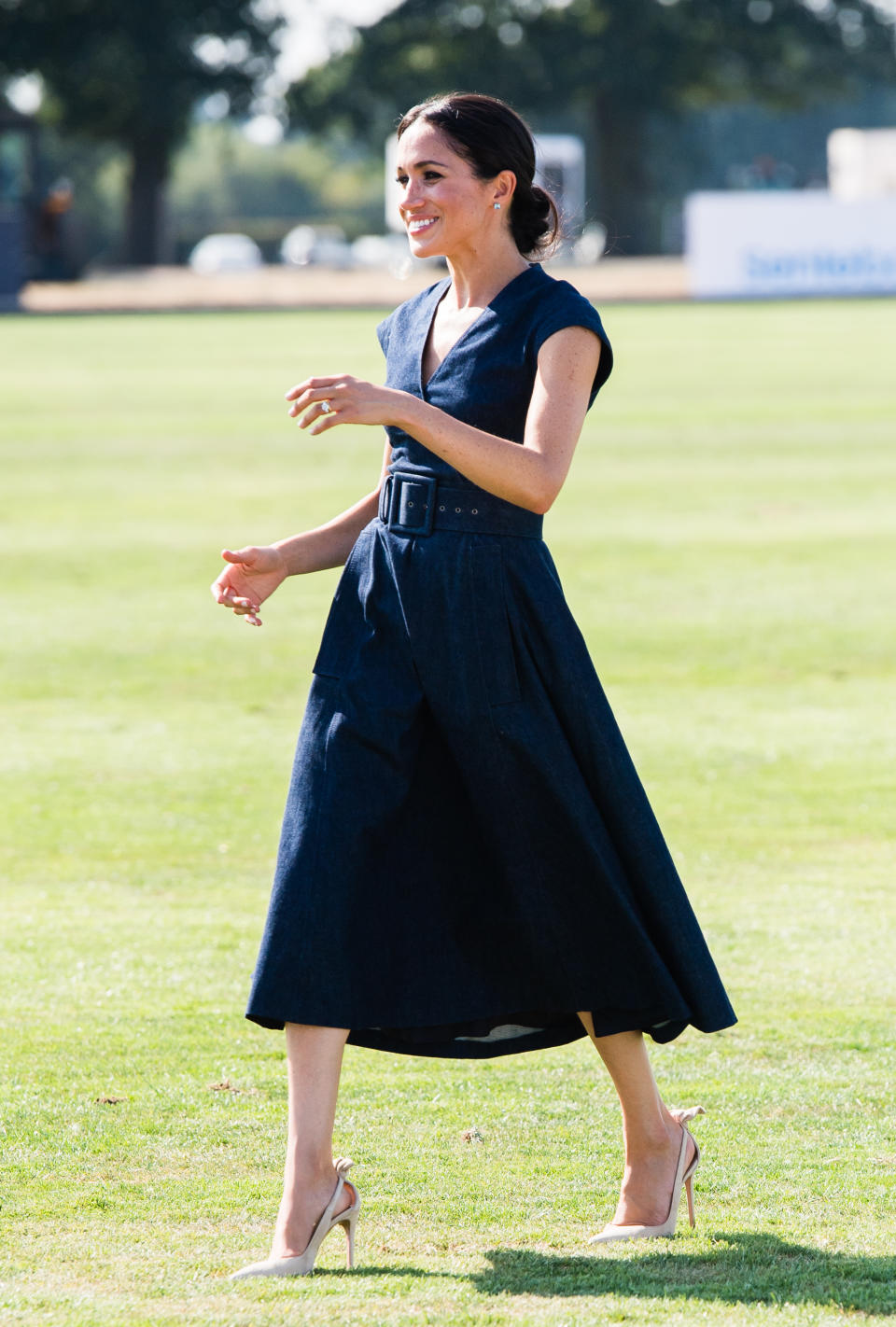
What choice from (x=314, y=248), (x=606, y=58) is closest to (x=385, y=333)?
(x=606, y=58)

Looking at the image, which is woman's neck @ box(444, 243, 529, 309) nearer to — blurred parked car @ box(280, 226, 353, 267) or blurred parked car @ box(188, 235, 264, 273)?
blurred parked car @ box(280, 226, 353, 267)

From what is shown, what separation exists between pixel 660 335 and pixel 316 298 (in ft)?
55.1

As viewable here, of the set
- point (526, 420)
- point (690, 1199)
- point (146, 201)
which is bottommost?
point (690, 1199)

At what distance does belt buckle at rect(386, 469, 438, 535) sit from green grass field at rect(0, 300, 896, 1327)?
1.21 metres

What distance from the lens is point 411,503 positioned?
342 cm

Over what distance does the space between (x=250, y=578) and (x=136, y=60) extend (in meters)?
63.7

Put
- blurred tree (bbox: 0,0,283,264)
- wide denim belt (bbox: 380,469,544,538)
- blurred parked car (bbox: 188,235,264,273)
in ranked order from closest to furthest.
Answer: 1. wide denim belt (bbox: 380,469,544,538)
2. blurred tree (bbox: 0,0,283,264)
3. blurred parked car (bbox: 188,235,264,273)

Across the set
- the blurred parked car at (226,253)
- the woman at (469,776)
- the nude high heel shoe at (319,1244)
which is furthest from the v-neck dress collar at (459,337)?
the blurred parked car at (226,253)

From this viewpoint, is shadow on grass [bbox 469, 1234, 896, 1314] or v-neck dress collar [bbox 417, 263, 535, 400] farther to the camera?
v-neck dress collar [bbox 417, 263, 535, 400]

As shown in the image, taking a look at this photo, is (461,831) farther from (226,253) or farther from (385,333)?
(226,253)

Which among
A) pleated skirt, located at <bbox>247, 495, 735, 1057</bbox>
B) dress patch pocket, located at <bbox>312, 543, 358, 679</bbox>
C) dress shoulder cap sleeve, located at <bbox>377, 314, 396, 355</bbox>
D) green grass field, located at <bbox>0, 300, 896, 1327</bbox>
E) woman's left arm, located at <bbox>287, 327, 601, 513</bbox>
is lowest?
green grass field, located at <bbox>0, 300, 896, 1327</bbox>

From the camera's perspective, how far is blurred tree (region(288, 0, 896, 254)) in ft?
223

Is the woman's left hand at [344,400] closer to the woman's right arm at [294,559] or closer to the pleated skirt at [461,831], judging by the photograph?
the pleated skirt at [461,831]

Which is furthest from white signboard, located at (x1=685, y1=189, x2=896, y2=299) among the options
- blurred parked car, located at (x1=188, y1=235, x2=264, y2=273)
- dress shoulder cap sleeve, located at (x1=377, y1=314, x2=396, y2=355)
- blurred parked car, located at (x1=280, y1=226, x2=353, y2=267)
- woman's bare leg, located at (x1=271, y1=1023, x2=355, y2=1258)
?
blurred parked car, located at (x1=188, y1=235, x2=264, y2=273)
